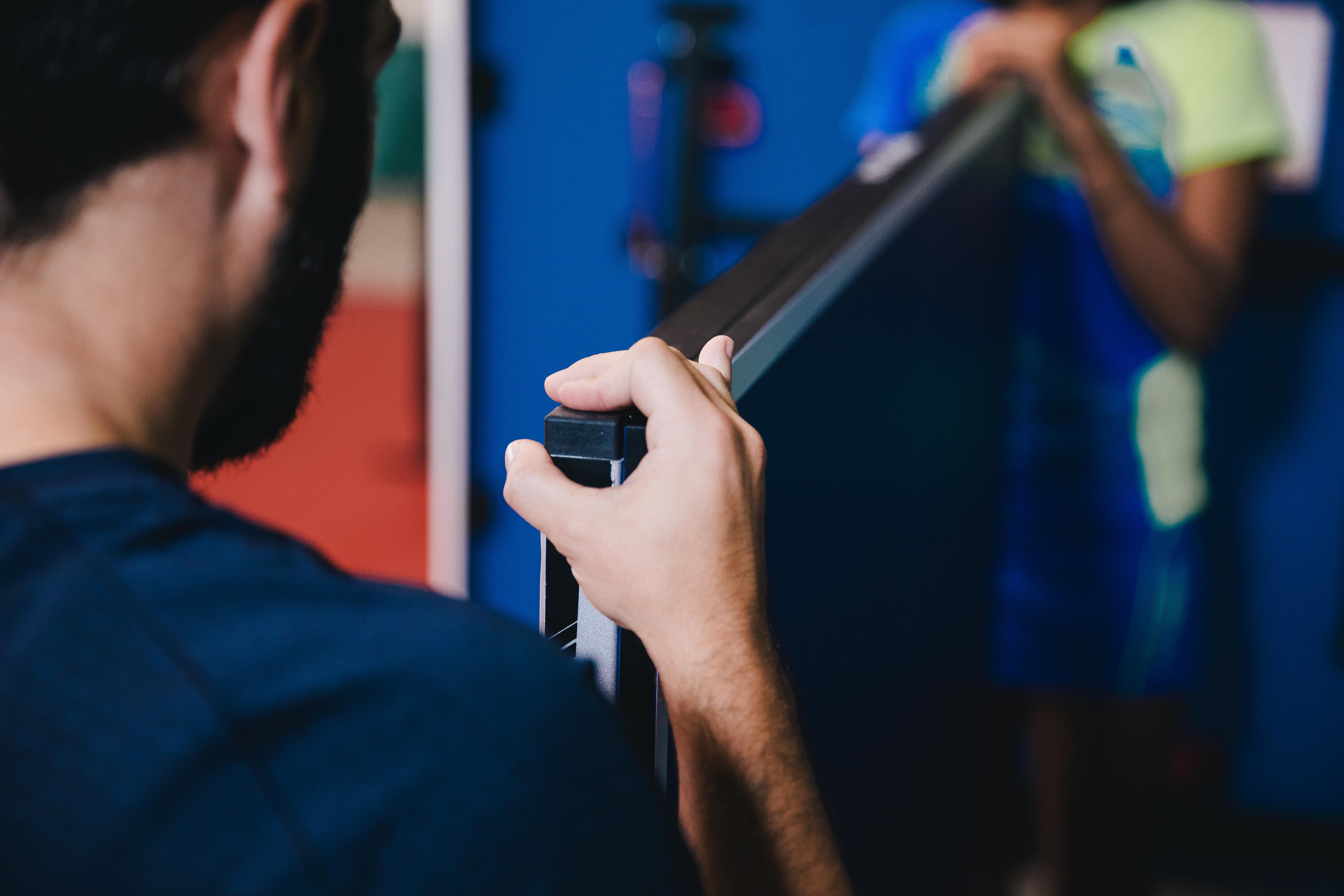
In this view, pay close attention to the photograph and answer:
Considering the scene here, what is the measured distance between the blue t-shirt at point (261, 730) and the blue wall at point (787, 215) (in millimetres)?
2062

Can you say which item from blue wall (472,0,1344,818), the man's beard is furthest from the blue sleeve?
the man's beard

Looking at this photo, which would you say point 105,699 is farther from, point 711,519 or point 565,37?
point 565,37

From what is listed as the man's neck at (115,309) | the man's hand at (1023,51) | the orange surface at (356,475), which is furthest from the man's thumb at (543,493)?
the orange surface at (356,475)

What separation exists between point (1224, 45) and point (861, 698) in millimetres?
1137

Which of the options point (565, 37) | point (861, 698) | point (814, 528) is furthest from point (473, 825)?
point (565, 37)

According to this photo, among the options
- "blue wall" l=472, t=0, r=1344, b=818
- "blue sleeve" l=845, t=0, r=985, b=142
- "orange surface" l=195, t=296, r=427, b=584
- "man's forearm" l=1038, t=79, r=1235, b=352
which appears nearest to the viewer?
"man's forearm" l=1038, t=79, r=1235, b=352

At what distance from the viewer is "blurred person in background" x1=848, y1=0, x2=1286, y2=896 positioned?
55.2 inches

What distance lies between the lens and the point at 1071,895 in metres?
1.57

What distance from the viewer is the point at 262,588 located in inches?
15.5

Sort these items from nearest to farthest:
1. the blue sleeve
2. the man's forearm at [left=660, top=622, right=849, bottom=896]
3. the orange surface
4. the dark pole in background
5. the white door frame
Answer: the man's forearm at [left=660, top=622, right=849, bottom=896] < the blue sleeve < the dark pole in background < the white door frame < the orange surface

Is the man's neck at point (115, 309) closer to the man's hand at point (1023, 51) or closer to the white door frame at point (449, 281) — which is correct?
the man's hand at point (1023, 51)

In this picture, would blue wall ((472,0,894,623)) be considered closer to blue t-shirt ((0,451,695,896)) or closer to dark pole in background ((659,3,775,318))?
dark pole in background ((659,3,775,318))

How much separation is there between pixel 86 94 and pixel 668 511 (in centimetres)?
32

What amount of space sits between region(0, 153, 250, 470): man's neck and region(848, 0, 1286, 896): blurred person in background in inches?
44.3
